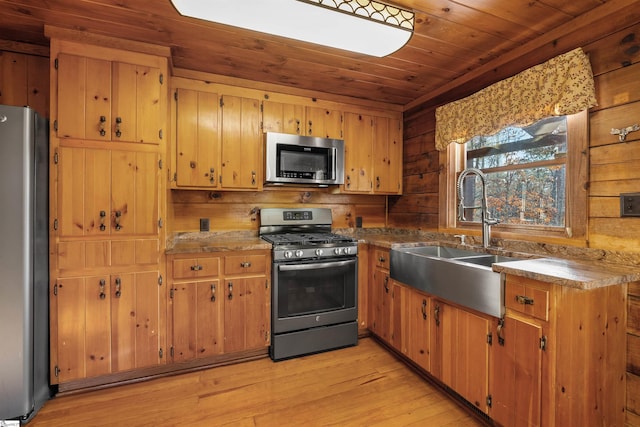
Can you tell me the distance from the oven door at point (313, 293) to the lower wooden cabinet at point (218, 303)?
0.33 feet

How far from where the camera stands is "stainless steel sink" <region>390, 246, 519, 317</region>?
1603 mm

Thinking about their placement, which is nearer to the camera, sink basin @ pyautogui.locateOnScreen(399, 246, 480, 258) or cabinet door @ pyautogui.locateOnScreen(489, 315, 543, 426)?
cabinet door @ pyautogui.locateOnScreen(489, 315, 543, 426)

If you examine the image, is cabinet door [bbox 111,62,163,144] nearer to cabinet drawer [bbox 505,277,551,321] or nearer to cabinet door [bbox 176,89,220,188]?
cabinet door [bbox 176,89,220,188]

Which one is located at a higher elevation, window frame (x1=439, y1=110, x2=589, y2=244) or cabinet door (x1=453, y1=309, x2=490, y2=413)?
window frame (x1=439, y1=110, x2=589, y2=244)

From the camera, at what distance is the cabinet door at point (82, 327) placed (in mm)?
1943

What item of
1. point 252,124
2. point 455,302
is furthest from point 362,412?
point 252,124

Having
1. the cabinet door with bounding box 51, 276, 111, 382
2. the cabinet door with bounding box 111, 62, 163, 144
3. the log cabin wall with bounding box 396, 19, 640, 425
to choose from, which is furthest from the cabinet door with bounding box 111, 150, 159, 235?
the log cabin wall with bounding box 396, 19, 640, 425

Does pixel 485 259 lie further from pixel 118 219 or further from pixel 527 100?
pixel 118 219

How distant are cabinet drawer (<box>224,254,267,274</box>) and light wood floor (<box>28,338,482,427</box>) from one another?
75 centimetres

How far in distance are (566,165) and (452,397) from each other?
1.66 meters

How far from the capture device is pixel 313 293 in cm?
255

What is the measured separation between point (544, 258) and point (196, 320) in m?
2.36

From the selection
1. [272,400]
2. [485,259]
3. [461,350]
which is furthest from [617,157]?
[272,400]

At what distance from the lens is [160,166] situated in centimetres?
216
